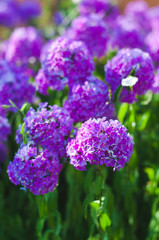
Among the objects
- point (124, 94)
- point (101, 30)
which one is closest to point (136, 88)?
point (124, 94)

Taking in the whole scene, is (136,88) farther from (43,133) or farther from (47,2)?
(47,2)

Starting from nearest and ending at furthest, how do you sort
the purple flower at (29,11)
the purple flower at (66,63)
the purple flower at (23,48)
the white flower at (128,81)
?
the white flower at (128,81) < the purple flower at (66,63) < the purple flower at (23,48) < the purple flower at (29,11)

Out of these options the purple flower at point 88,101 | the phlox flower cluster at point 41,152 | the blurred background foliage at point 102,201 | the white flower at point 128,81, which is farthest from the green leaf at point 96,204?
the white flower at point 128,81

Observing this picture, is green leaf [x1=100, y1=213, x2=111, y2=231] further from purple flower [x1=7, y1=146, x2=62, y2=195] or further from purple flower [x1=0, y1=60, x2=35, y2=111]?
purple flower [x1=0, y1=60, x2=35, y2=111]

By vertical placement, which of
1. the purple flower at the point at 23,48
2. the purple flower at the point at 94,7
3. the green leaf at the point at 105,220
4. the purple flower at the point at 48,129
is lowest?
the green leaf at the point at 105,220

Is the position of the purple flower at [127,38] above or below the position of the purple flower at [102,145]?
above

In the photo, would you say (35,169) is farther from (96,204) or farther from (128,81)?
(128,81)

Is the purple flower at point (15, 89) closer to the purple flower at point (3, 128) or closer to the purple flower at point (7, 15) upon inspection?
the purple flower at point (3, 128)
